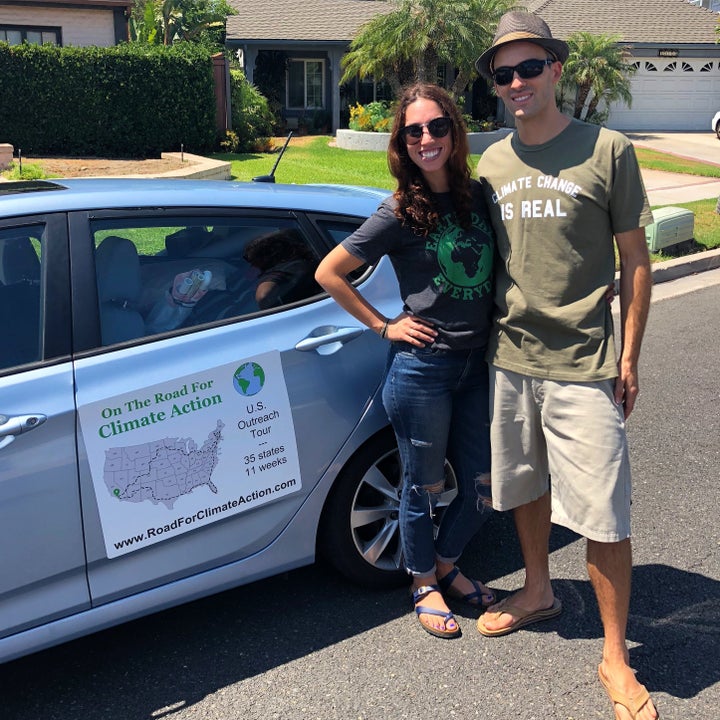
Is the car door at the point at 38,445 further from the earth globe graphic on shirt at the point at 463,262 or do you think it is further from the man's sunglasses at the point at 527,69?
the man's sunglasses at the point at 527,69

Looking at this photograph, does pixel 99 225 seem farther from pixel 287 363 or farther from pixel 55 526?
pixel 55 526

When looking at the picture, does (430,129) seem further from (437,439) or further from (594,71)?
(594,71)

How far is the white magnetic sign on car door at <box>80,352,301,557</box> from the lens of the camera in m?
2.64

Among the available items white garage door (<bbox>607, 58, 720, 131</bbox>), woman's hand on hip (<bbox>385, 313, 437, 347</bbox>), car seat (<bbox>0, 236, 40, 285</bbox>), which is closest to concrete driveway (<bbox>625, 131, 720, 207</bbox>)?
white garage door (<bbox>607, 58, 720, 131</bbox>)

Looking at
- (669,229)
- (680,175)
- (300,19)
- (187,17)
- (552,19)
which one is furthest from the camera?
(187,17)

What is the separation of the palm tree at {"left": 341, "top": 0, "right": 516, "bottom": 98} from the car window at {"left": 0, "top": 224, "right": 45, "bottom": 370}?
1984 centimetres

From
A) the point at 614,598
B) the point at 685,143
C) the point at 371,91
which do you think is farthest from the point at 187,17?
the point at 614,598

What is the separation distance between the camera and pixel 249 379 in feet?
9.41

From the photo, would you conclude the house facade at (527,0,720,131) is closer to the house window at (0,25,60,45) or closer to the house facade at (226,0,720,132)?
the house facade at (226,0,720,132)

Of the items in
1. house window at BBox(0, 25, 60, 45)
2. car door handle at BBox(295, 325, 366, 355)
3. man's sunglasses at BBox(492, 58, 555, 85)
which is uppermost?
house window at BBox(0, 25, 60, 45)

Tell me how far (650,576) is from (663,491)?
0.86 m

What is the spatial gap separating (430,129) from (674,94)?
1187 inches

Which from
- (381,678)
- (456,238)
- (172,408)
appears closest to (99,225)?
(172,408)

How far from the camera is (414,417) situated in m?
2.91
